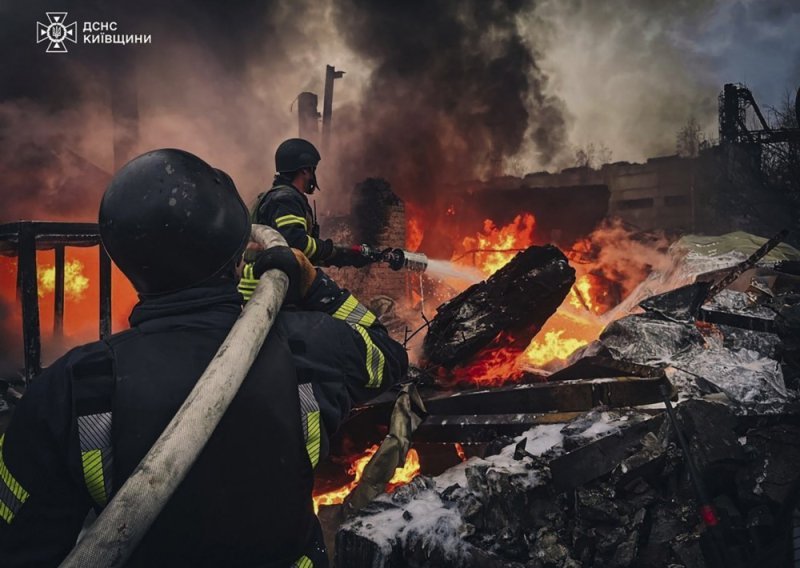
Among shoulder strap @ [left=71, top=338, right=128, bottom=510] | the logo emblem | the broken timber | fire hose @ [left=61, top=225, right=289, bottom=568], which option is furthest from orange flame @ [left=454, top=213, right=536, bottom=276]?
shoulder strap @ [left=71, top=338, right=128, bottom=510]

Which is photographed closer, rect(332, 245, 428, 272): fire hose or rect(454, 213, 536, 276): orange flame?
rect(332, 245, 428, 272): fire hose

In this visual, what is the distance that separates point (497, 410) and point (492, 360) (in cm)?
102

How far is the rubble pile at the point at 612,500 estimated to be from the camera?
2709mm

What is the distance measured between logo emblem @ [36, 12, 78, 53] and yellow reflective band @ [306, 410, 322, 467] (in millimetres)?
14663

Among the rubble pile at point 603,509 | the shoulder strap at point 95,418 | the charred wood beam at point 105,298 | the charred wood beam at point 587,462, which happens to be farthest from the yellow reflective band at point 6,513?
the charred wood beam at point 105,298

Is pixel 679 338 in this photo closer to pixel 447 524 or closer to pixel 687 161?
pixel 447 524

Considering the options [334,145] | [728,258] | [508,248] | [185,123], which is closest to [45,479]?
[728,258]

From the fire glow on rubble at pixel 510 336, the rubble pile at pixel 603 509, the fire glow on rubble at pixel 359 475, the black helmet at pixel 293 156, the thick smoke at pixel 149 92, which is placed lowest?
the fire glow on rubble at pixel 359 475

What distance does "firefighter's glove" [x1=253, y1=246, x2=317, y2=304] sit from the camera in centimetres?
172

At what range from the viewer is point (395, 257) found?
17.7 ft

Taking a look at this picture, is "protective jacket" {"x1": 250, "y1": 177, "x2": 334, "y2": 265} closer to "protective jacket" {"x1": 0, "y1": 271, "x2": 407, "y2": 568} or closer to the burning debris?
the burning debris

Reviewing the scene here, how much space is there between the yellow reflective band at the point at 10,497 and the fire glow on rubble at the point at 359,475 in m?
3.86

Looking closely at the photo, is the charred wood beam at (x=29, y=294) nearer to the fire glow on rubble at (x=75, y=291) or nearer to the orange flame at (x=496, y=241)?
the fire glow on rubble at (x=75, y=291)

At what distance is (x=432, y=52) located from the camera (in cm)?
1631
